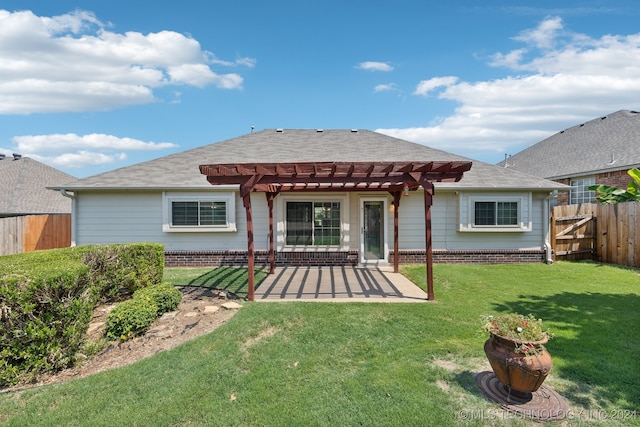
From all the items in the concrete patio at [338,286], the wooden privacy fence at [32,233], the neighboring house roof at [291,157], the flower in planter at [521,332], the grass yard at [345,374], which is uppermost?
the neighboring house roof at [291,157]

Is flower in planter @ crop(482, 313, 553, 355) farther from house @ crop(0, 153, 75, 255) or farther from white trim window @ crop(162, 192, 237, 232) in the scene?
house @ crop(0, 153, 75, 255)

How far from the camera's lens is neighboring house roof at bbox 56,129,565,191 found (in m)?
10.0

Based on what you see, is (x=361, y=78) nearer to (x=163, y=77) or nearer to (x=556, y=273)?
(x=163, y=77)

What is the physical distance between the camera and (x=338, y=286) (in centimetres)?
775

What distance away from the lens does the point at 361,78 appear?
13.9 metres

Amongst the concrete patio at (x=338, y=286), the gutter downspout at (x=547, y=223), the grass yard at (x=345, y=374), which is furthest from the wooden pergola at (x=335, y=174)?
the gutter downspout at (x=547, y=223)

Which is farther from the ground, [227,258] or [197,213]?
[197,213]

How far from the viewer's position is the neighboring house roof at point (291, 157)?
10031 mm

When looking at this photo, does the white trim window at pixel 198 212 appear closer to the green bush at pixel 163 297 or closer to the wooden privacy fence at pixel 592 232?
the green bush at pixel 163 297

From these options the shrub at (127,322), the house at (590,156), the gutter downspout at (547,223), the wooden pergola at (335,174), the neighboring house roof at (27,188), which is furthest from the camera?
the neighboring house roof at (27,188)

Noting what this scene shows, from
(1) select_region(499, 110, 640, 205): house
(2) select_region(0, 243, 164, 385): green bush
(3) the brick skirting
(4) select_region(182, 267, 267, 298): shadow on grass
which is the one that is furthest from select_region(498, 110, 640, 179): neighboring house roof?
(2) select_region(0, 243, 164, 385): green bush

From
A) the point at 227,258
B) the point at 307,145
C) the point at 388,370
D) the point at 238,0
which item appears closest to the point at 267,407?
the point at 388,370

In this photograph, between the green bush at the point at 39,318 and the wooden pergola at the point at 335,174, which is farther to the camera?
the wooden pergola at the point at 335,174

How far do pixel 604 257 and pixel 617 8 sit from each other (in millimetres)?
7510
